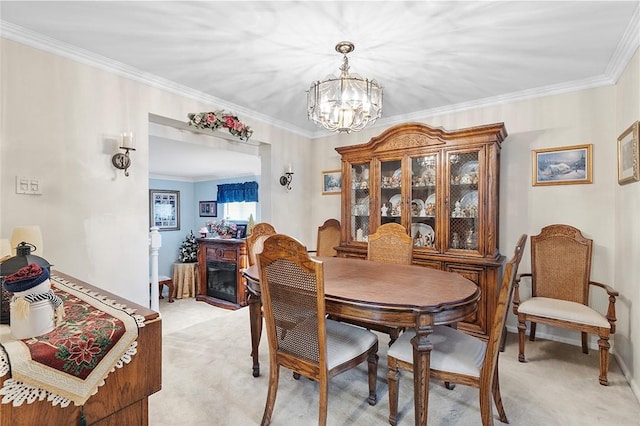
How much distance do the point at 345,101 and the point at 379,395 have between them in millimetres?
2012

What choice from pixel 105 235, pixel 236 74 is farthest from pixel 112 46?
pixel 105 235

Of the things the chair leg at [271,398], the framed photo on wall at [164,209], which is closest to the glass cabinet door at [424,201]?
the chair leg at [271,398]

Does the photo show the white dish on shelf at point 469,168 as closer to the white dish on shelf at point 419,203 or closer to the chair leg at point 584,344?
the white dish on shelf at point 419,203

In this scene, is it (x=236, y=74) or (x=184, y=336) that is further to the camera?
(x=184, y=336)

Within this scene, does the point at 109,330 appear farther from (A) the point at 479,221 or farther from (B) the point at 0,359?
(A) the point at 479,221

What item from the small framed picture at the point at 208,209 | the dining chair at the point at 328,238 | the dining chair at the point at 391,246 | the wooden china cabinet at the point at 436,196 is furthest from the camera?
the small framed picture at the point at 208,209

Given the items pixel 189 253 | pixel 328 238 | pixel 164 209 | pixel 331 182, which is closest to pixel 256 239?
pixel 328 238

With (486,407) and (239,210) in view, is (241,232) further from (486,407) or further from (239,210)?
(486,407)

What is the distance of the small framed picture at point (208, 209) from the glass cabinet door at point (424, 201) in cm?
522

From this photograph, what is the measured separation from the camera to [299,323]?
5.40 feet

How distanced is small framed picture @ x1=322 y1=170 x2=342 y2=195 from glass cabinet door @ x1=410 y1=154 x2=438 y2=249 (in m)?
1.20

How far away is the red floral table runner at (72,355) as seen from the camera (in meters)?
0.81

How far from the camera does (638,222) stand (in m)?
2.11

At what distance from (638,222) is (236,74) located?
3196 mm
